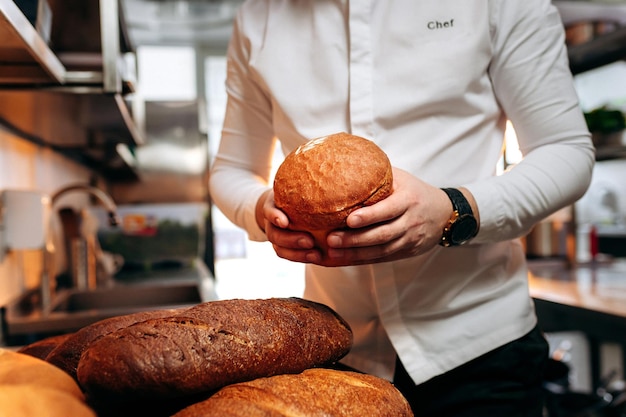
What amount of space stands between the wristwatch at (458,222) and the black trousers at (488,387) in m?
0.26

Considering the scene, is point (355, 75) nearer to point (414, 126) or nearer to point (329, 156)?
point (414, 126)

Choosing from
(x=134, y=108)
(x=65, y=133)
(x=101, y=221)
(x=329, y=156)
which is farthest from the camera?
(x=101, y=221)

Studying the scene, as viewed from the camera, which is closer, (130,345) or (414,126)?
(130,345)

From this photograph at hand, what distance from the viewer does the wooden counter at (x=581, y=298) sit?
203cm

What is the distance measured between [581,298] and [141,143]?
2.11m

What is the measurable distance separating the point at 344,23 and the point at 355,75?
109 mm

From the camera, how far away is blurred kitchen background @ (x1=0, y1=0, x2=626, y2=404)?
4.14 ft

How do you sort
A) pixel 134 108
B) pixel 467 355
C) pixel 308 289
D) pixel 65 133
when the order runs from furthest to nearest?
1. pixel 134 108
2. pixel 65 133
3. pixel 308 289
4. pixel 467 355

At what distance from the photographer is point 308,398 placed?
0.51m

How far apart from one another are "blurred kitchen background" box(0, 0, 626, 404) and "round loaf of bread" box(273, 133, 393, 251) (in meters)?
0.41

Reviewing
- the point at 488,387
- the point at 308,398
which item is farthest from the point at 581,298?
the point at 308,398

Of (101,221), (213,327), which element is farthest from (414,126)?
(101,221)

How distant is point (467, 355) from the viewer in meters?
0.90

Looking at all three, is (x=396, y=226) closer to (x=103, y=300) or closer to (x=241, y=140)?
(x=241, y=140)
